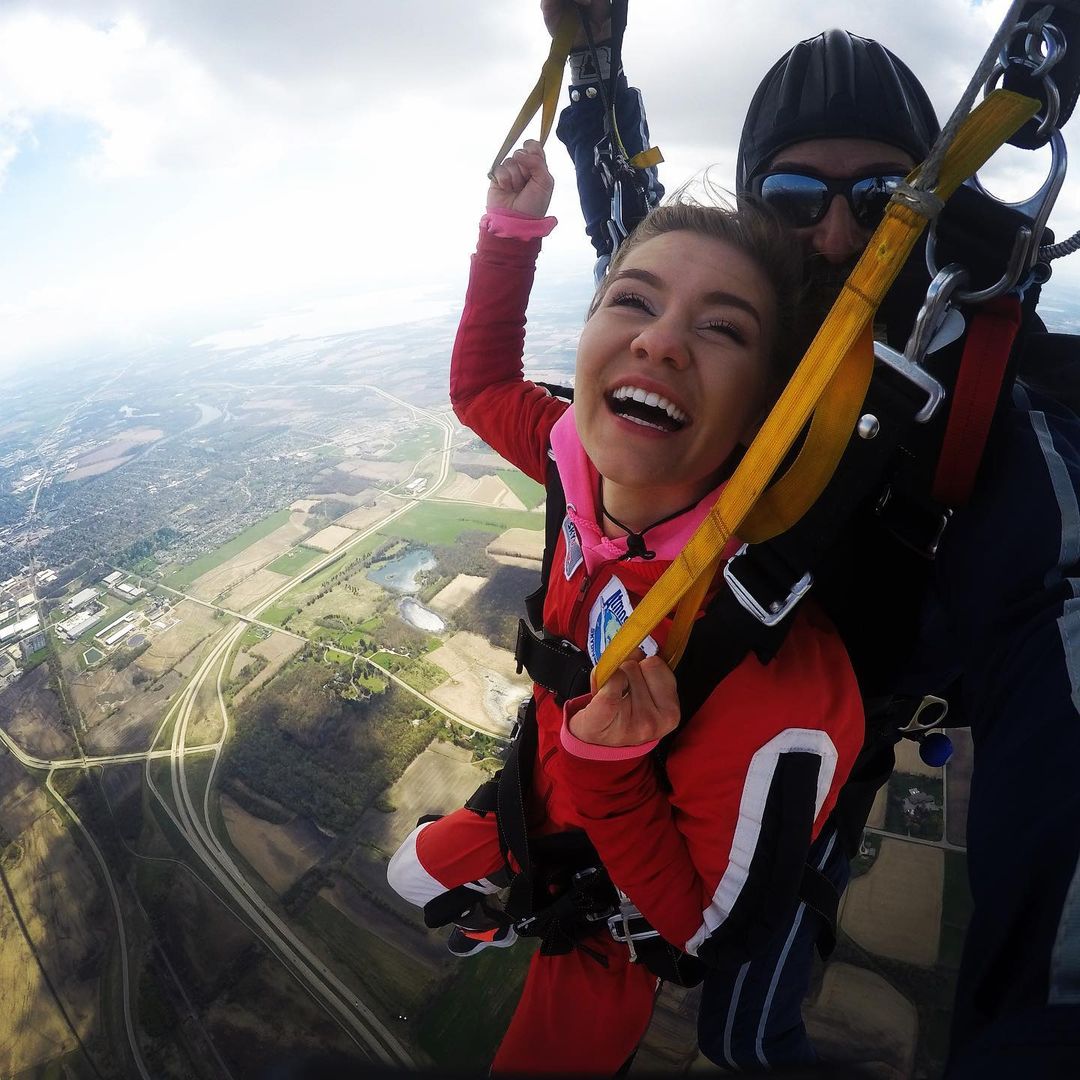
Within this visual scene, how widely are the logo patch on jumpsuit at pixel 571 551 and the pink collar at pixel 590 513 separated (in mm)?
34

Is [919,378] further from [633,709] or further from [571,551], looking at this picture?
[571,551]

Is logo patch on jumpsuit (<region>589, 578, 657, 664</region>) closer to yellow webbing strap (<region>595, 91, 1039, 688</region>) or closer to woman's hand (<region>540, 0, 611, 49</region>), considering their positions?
yellow webbing strap (<region>595, 91, 1039, 688</region>)

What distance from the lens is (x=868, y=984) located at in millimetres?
7082

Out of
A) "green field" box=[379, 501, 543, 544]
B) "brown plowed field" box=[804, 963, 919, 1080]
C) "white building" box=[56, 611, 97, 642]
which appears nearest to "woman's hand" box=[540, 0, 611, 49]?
"brown plowed field" box=[804, 963, 919, 1080]

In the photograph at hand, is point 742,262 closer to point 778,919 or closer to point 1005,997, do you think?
point 1005,997

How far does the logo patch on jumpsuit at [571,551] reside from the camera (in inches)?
64.1

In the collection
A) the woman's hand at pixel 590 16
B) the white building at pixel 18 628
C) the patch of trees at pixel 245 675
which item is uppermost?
the woman's hand at pixel 590 16

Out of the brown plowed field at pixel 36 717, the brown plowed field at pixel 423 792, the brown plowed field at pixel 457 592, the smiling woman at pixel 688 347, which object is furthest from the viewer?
the brown plowed field at pixel 457 592

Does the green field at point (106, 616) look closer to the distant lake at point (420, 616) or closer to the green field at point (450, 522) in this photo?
the green field at point (450, 522)

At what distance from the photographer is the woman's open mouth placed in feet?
3.82

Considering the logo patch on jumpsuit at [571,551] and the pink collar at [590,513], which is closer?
the pink collar at [590,513]

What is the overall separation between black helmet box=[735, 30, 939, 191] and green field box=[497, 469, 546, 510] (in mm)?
22019

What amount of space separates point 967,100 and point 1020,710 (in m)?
0.93

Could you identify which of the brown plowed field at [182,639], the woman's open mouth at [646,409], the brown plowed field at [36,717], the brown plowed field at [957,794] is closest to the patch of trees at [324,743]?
the brown plowed field at [182,639]
